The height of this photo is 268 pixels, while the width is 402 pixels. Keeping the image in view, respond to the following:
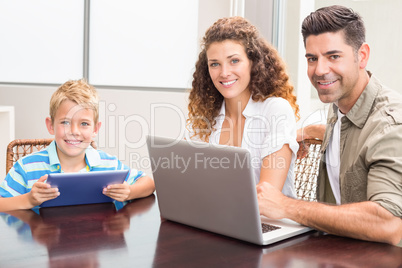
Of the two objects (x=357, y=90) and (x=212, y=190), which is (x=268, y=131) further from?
(x=212, y=190)

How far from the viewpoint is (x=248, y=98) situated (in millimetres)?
1896

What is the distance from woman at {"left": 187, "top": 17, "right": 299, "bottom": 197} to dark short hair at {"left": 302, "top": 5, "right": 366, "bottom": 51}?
1.13 ft

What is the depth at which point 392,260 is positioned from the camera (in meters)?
1.02

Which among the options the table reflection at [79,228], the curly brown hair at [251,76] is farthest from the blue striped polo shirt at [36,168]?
the curly brown hair at [251,76]

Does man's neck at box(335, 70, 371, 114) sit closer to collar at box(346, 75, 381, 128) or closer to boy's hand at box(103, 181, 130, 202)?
collar at box(346, 75, 381, 128)

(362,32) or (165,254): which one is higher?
(362,32)

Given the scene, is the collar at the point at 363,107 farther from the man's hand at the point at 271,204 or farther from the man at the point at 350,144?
the man's hand at the point at 271,204

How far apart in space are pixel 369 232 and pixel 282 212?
0.21 m

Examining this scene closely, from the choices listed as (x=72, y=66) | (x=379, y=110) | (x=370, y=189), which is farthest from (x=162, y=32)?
(x=370, y=189)

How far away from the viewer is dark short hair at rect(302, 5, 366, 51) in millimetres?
1500

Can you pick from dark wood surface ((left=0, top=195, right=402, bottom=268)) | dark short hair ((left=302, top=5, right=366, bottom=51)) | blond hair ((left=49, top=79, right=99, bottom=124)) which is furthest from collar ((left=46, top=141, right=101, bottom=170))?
dark short hair ((left=302, top=5, right=366, bottom=51))

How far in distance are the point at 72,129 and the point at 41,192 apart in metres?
0.42

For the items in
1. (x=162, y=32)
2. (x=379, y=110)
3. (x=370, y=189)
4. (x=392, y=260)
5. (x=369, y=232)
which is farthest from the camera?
(x=162, y=32)

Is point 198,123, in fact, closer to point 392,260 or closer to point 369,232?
point 369,232
